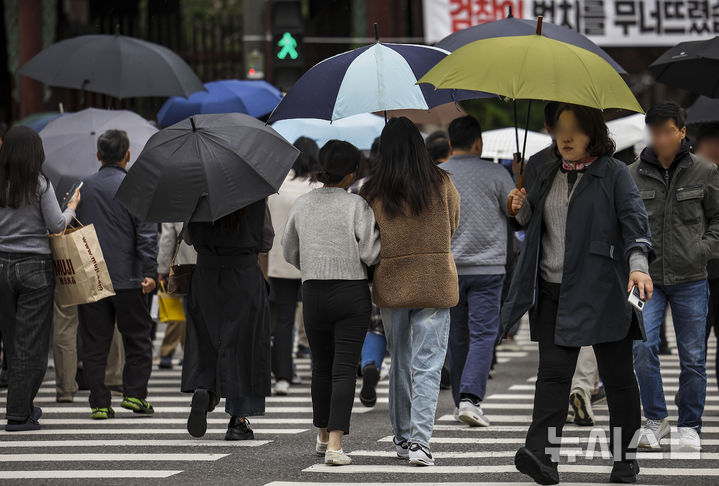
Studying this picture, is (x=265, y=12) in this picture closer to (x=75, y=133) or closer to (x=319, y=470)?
(x=75, y=133)

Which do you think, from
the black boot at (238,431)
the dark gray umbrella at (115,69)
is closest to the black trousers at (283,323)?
the dark gray umbrella at (115,69)

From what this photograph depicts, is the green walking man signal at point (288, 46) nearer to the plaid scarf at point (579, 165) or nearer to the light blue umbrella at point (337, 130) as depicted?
the light blue umbrella at point (337, 130)

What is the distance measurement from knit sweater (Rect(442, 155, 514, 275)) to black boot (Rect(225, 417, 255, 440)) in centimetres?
188

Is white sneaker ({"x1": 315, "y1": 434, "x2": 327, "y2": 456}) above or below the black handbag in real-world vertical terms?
below

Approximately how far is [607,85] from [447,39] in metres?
2.34

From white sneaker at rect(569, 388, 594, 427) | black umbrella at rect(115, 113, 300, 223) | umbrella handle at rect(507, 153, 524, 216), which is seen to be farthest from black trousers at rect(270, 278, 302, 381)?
Result: umbrella handle at rect(507, 153, 524, 216)

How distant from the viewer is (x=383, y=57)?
7.99m

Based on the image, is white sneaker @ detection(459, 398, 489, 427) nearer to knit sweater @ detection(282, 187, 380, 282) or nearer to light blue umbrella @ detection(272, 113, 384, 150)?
knit sweater @ detection(282, 187, 380, 282)

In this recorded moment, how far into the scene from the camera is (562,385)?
20.9 ft

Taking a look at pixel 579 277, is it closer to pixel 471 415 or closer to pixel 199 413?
A: pixel 471 415

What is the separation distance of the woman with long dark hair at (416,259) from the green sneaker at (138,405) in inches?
109

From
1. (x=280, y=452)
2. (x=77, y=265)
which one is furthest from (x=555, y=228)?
(x=77, y=265)

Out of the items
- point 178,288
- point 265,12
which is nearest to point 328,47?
point 265,12

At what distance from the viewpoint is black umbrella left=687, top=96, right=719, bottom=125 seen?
394 inches
